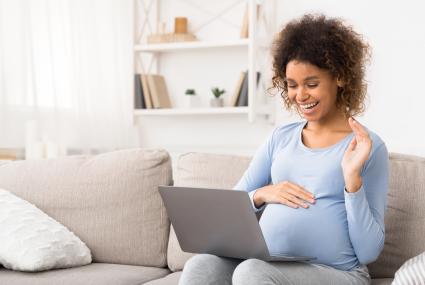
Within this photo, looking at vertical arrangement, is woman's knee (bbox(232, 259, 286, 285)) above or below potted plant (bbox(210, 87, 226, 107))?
below

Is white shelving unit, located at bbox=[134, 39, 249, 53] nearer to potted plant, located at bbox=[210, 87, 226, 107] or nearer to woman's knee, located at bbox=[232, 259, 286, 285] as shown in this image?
potted plant, located at bbox=[210, 87, 226, 107]

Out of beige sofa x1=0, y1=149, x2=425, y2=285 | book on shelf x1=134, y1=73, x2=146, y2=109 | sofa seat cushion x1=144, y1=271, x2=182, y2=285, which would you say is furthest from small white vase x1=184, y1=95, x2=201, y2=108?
sofa seat cushion x1=144, y1=271, x2=182, y2=285

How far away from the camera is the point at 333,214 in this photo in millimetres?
A: 1718

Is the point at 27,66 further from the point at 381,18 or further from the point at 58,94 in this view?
the point at 381,18

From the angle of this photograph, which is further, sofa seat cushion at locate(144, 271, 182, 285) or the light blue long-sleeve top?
sofa seat cushion at locate(144, 271, 182, 285)

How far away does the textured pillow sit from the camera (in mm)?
1609

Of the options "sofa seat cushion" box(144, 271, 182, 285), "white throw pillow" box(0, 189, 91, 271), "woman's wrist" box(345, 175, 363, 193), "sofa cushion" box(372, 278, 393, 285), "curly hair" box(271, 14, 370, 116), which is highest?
"curly hair" box(271, 14, 370, 116)

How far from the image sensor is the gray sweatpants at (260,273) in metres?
1.49

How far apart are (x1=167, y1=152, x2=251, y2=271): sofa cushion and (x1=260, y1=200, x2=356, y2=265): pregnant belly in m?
0.41

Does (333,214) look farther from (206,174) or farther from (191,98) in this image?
(191,98)

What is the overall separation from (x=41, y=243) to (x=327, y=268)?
34.7 inches

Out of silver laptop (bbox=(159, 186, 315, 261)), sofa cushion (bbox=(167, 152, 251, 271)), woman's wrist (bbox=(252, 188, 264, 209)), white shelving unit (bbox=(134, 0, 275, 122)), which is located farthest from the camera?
white shelving unit (bbox=(134, 0, 275, 122))

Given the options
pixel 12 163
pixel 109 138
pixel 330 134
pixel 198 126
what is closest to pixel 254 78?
pixel 198 126

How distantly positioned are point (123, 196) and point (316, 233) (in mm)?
772
